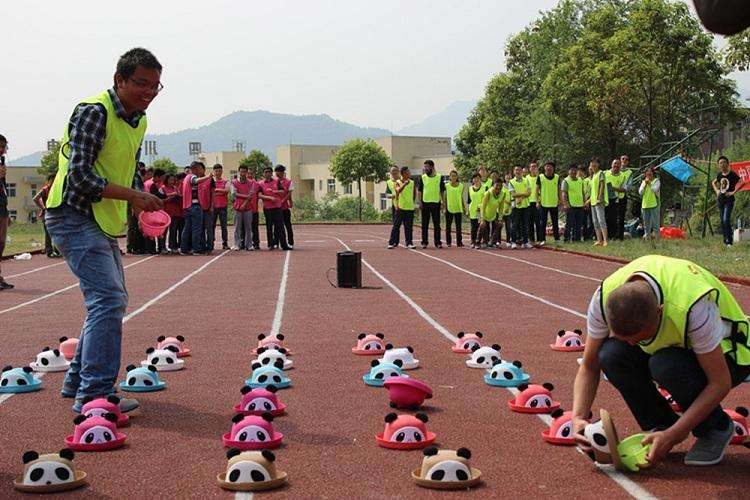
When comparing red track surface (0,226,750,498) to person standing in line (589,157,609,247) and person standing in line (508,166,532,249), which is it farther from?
person standing in line (508,166,532,249)

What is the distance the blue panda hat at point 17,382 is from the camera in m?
6.61

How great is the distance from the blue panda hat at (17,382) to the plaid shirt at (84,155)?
1.65 metres

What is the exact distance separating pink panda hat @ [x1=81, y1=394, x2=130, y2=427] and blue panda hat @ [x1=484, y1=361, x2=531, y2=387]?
261 cm

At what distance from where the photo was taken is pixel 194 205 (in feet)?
72.0

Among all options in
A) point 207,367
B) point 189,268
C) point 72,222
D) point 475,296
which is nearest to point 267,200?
point 189,268

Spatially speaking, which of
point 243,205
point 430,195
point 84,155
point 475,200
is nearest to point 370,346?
point 84,155

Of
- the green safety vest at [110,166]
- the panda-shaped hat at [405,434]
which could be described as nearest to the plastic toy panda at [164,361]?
the green safety vest at [110,166]

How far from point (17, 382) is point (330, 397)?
2.24 metres

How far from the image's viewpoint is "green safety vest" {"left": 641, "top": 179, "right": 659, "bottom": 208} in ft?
71.3

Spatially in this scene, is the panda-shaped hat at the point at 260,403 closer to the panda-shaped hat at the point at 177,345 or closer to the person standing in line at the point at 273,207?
the panda-shaped hat at the point at 177,345

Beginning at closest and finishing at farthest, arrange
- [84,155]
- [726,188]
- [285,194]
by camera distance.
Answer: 1. [84,155]
2. [726,188]
3. [285,194]

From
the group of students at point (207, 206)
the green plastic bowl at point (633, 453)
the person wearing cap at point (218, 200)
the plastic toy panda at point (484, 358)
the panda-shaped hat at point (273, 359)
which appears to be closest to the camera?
the green plastic bowl at point (633, 453)

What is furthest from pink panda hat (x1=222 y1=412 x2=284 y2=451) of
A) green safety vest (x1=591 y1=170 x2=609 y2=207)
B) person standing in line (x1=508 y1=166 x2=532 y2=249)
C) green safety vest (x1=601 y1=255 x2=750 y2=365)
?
person standing in line (x1=508 y1=166 x2=532 y2=249)

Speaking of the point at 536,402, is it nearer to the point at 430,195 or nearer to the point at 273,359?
the point at 273,359
